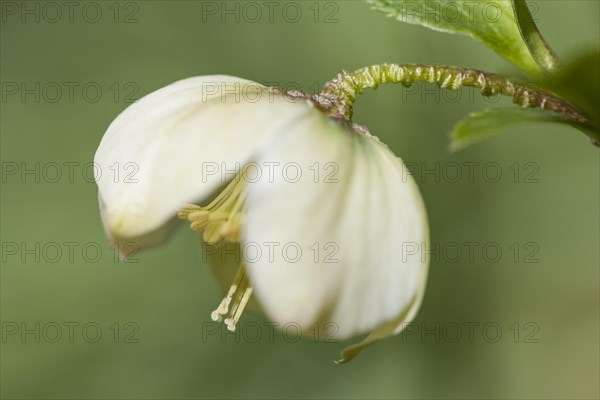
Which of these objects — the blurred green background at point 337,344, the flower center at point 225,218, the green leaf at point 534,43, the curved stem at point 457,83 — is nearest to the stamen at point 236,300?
the flower center at point 225,218

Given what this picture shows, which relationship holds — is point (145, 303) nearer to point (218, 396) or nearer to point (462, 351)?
point (218, 396)

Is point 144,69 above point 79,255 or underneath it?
above

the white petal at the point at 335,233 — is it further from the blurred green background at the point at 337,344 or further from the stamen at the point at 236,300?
the blurred green background at the point at 337,344

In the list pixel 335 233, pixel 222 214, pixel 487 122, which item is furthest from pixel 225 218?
pixel 487 122

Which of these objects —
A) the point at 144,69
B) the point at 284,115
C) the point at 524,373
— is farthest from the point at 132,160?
the point at 144,69

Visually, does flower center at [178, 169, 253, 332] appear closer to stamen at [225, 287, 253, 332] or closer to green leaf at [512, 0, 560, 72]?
stamen at [225, 287, 253, 332]

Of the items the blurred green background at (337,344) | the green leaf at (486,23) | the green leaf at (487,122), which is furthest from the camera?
the blurred green background at (337,344)

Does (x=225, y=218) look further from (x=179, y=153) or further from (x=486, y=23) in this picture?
(x=486, y=23)
